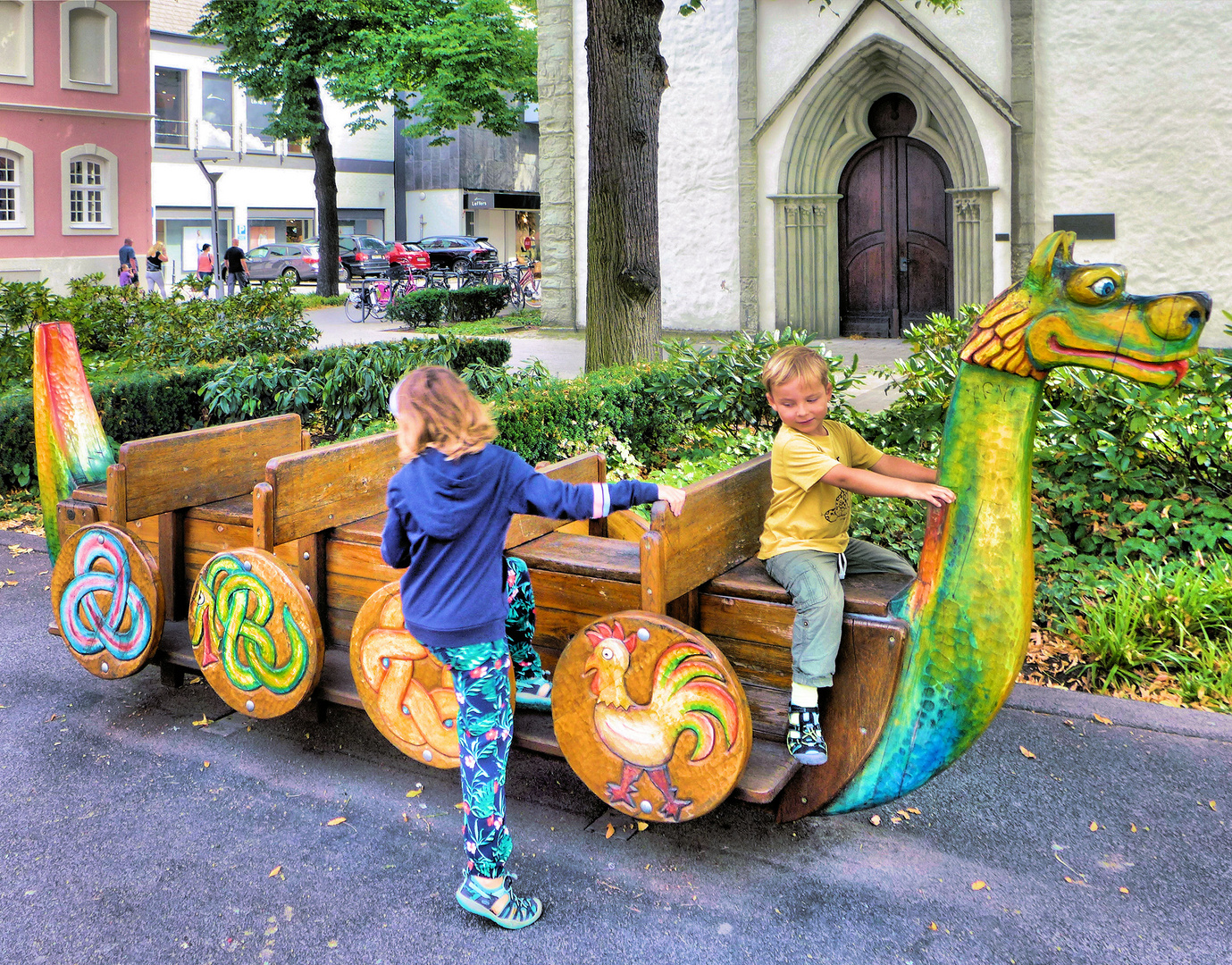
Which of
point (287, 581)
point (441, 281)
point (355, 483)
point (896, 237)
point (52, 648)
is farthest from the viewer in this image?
point (441, 281)

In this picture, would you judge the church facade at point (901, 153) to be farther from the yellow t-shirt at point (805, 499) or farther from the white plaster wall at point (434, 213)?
the white plaster wall at point (434, 213)

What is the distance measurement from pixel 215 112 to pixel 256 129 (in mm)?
1844

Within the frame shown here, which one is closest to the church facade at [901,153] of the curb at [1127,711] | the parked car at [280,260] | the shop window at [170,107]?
the curb at [1127,711]

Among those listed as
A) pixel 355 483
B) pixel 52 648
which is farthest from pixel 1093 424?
pixel 52 648

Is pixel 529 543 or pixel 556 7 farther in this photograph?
pixel 556 7

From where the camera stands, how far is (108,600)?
4.23 metres

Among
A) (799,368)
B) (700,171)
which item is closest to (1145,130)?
(700,171)

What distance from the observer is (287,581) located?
3770 mm

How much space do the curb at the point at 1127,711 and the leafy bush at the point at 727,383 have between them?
8.03 ft

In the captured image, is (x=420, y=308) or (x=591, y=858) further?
(x=420, y=308)

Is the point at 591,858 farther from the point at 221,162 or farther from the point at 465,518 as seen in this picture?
the point at 221,162

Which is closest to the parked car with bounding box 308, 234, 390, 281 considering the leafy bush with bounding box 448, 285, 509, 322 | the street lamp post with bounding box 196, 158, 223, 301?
the street lamp post with bounding box 196, 158, 223, 301

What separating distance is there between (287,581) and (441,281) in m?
25.5

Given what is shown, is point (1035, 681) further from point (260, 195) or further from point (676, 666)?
point (260, 195)
